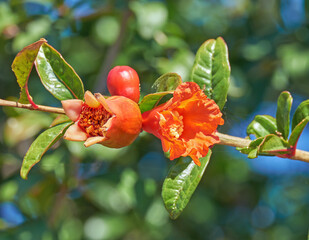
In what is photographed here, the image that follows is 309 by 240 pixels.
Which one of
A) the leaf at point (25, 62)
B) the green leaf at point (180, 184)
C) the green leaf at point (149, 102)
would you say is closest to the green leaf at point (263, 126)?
the green leaf at point (180, 184)

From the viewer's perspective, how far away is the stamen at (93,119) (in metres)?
0.84

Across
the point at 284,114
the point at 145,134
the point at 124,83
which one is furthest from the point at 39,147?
the point at 145,134

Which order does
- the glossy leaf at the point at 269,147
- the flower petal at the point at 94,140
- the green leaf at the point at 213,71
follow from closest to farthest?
the flower petal at the point at 94,140, the glossy leaf at the point at 269,147, the green leaf at the point at 213,71

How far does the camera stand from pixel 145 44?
1949 millimetres

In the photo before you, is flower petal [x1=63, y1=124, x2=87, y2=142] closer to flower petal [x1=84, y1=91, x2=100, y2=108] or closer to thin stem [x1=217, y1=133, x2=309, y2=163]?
flower petal [x1=84, y1=91, x2=100, y2=108]

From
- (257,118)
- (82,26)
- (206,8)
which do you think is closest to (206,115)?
(257,118)

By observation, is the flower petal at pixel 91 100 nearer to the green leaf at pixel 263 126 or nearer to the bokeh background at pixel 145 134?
the green leaf at pixel 263 126

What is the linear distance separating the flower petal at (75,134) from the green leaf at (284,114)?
17.6 inches

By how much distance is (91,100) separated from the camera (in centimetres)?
84

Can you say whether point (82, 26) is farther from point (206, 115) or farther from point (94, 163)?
point (206, 115)

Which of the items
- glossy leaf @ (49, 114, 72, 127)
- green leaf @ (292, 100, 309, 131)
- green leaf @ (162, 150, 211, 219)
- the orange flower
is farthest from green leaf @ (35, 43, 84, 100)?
green leaf @ (292, 100, 309, 131)

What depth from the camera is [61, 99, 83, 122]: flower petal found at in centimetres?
83

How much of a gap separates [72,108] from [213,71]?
1.28ft

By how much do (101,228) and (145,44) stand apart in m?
0.93
